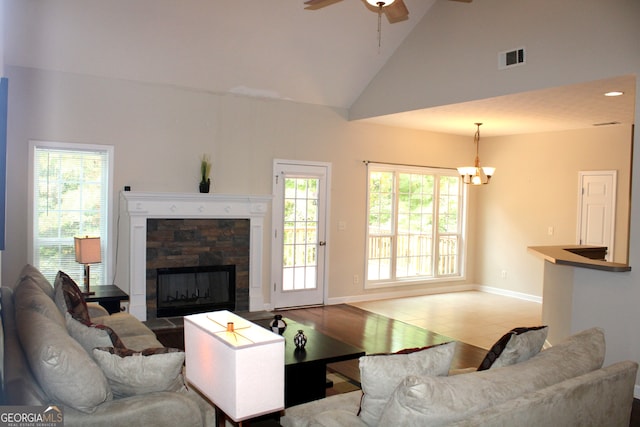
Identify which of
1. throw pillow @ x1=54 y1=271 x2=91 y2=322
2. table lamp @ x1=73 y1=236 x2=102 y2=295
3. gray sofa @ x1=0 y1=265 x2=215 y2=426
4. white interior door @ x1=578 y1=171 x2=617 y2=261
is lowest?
gray sofa @ x1=0 y1=265 x2=215 y2=426

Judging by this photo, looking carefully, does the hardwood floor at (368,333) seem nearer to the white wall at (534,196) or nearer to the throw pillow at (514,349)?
the throw pillow at (514,349)

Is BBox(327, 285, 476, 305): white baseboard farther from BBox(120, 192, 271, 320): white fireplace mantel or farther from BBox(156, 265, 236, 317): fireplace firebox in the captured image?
BBox(156, 265, 236, 317): fireplace firebox

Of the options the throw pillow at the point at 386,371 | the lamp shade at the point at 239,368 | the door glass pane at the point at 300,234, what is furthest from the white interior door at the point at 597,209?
the lamp shade at the point at 239,368

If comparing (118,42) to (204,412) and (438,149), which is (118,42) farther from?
(438,149)

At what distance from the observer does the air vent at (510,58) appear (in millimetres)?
5473

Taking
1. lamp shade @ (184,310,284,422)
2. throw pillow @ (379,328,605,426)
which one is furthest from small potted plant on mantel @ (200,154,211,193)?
lamp shade @ (184,310,284,422)

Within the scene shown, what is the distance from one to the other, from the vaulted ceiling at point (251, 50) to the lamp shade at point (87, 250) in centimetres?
194

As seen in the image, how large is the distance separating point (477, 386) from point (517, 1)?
14.9 ft

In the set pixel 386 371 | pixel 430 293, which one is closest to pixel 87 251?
pixel 386 371

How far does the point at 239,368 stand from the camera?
1657mm

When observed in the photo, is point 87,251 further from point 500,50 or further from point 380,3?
point 500,50

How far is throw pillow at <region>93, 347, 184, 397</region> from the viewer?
8.52 ft

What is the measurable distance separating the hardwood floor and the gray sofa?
2.35 m

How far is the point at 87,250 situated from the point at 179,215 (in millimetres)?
1418
